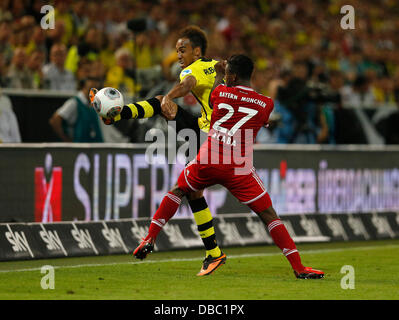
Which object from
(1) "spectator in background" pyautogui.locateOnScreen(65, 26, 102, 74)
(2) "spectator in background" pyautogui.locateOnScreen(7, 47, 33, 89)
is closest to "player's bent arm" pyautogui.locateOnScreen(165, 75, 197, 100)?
(2) "spectator in background" pyautogui.locateOnScreen(7, 47, 33, 89)

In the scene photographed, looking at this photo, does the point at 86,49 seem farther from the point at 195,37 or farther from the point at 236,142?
the point at 236,142

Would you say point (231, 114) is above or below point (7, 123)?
above

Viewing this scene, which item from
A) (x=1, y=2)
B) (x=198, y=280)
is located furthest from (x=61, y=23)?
(x=198, y=280)

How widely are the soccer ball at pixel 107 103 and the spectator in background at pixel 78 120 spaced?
448 cm

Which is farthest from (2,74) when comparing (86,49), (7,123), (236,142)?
(236,142)

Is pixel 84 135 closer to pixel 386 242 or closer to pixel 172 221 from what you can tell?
pixel 172 221

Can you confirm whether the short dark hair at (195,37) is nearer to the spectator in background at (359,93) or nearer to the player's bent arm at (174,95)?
the player's bent arm at (174,95)

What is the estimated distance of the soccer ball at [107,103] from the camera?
9.25 metres

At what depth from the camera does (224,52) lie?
59.4ft

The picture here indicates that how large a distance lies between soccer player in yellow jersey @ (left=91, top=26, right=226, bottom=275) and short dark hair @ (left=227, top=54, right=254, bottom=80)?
2.03 feet

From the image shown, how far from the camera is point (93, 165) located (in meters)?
12.9

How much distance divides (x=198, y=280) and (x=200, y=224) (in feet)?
3.51

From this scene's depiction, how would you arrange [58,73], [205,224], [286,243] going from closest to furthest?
[286,243], [205,224], [58,73]

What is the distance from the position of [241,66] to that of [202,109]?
1074 millimetres
